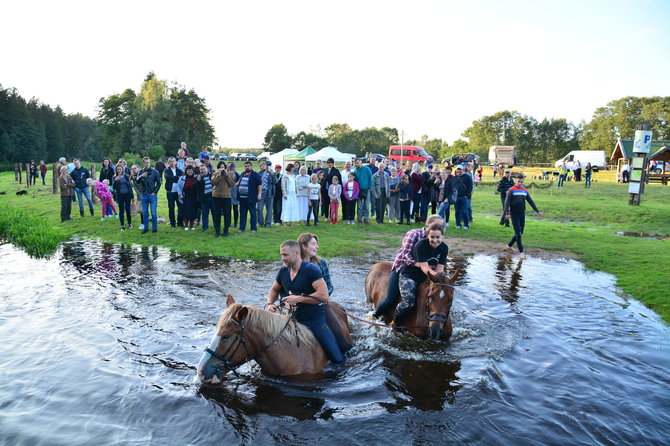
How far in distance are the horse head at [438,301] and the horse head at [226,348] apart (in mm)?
2577

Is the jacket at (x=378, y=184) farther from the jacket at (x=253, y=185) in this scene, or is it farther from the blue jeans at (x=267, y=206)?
the jacket at (x=253, y=185)

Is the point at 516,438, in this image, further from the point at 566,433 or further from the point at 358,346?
the point at 358,346

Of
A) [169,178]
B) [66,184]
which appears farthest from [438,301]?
[66,184]

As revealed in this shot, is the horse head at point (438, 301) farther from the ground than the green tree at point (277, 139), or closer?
closer

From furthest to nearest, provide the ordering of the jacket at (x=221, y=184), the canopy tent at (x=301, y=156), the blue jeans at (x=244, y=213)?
1. the canopy tent at (x=301, y=156)
2. the blue jeans at (x=244, y=213)
3. the jacket at (x=221, y=184)

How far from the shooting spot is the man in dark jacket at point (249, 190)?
48.0 feet

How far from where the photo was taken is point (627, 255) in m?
12.3

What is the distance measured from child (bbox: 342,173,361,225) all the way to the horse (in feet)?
37.5

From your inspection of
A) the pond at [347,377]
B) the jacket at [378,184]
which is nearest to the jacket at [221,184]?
the pond at [347,377]

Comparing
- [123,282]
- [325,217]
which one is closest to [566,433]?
[123,282]

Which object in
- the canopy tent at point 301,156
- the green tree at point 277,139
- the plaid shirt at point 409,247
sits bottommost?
the plaid shirt at point 409,247

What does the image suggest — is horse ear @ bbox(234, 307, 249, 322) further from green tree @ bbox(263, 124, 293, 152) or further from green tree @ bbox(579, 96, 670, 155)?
green tree @ bbox(579, 96, 670, 155)

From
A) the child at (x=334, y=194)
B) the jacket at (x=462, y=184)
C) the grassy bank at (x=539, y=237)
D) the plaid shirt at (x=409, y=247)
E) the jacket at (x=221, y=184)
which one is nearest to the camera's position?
the plaid shirt at (x=409, y=247)

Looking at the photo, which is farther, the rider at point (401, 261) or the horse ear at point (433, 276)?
the rider at point (401, 261)
